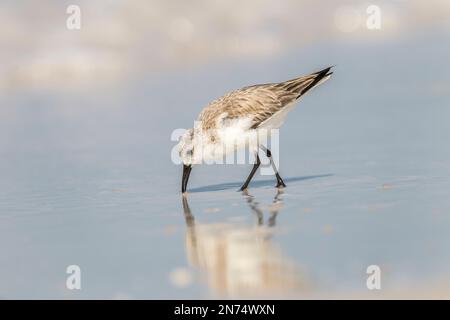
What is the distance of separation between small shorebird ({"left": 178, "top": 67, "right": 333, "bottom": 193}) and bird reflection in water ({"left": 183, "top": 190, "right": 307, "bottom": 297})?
80.3 inches

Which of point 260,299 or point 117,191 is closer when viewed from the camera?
point 260,299

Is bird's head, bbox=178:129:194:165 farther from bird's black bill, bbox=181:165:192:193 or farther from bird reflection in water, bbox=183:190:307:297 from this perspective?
bird reflection in water, bbox=183:190:307:297

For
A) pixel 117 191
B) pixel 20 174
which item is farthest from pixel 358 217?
pixel 20 174

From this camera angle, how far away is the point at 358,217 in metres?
9.14

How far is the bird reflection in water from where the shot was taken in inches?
271

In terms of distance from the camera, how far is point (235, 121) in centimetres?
1166

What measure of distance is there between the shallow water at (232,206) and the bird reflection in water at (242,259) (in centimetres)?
2

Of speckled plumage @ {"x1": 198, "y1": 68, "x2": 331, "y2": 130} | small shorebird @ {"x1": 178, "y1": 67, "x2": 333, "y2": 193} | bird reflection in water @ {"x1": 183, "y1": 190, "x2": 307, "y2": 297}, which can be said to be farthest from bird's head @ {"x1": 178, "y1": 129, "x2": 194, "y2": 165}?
bird reflection in water @ {"x1": 183, "y1": 190, "x2": 307, "y2": 297}

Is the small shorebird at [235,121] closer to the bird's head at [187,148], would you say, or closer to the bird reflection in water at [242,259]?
the bird's head at [187,148]

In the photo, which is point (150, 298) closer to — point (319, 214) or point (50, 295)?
point (50, 295)
